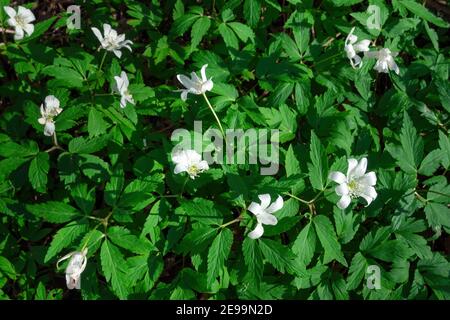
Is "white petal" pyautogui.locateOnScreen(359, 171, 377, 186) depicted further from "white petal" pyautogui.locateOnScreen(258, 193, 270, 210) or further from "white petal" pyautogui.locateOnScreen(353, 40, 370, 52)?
"white petal" pyautogui.locateOnScreen(353, 40, 370, 52)

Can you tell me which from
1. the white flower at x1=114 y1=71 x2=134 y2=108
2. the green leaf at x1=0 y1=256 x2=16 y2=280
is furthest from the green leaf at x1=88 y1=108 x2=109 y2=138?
the green leaf at x1=0 y1=256 x2=16 y2=280

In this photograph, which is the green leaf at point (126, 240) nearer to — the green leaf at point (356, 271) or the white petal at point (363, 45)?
the green leaf at point (356, 271)

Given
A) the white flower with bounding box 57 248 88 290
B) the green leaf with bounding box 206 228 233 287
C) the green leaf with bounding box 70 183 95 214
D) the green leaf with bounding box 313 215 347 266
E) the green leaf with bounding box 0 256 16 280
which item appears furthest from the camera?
the green leaf with bounding box 0 256 16 280

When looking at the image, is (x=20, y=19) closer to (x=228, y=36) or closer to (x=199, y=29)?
(x=199, y=29)

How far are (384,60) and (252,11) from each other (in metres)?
0.92

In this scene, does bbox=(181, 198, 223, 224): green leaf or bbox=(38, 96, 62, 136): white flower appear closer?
bbox=(181, 198, 223, 224): green leaf

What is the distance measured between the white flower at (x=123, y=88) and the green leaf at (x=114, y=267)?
86 cm

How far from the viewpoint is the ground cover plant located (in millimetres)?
2420

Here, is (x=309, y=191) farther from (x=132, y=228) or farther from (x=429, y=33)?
(x=429, y=33)

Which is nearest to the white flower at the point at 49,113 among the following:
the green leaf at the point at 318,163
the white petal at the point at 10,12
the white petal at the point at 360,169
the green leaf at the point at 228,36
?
the white petal at the point at 10,12

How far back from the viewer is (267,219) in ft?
7.38

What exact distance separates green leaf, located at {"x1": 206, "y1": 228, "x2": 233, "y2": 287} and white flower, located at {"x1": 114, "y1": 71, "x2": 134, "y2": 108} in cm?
101

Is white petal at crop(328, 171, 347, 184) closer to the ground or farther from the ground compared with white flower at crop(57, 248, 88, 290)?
farther from the ground
